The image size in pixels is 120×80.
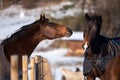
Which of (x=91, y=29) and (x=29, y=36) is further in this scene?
(x=91, y=29)

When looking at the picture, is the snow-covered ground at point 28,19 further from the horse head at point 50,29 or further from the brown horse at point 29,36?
the brown horse at point 29,36

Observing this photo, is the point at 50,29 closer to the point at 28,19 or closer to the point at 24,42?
the point at 24,42

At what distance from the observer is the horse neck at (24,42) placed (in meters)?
8.51

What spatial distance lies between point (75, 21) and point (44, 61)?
18.9 metres

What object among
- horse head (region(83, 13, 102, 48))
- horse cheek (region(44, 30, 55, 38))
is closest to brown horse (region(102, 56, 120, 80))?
horse head (region(83, 13, 102, 48))

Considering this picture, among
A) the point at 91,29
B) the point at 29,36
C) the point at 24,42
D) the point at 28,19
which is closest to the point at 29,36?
the point at 29,36

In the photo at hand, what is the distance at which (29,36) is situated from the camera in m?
8.92

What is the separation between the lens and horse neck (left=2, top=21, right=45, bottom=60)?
8508 mm

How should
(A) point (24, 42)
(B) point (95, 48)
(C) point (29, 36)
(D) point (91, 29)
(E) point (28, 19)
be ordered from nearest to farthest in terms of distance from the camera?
(A) point (24, 42), (C) point (29, 36), (D) point (91, 29), (B) point (95, 48), (E) point (28, 19)

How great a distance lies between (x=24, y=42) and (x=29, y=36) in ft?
0.55

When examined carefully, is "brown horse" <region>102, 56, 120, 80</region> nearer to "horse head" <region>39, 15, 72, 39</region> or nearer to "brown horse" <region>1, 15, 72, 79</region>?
"brown horse" <region>1, 15, 72, 79</region>

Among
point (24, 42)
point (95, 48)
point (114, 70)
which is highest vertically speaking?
point (24, 42)

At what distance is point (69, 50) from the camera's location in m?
23.8

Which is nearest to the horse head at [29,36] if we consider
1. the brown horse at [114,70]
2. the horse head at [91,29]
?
the horse head at [91,29]
